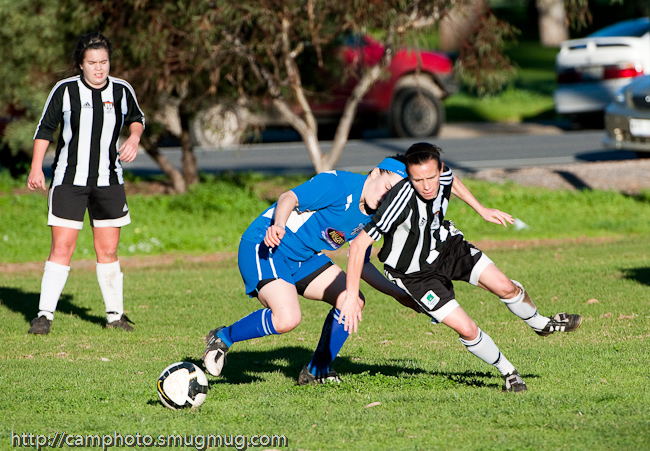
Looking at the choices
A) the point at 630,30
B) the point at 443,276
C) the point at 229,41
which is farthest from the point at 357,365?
the point at 630,30

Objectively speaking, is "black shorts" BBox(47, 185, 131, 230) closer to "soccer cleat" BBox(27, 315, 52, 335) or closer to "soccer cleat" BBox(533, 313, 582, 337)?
"soccer cleat" BBox(27, 315, 52, 335)

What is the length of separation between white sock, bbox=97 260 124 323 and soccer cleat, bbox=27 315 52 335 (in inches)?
20.0

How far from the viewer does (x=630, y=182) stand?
1448 centimetres

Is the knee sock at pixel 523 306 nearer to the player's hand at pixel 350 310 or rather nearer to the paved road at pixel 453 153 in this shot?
the player's hand at pixel 350 310

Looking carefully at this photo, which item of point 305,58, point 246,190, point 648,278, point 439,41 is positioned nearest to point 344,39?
point 305,58

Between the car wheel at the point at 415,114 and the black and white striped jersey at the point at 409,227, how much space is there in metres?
14.9

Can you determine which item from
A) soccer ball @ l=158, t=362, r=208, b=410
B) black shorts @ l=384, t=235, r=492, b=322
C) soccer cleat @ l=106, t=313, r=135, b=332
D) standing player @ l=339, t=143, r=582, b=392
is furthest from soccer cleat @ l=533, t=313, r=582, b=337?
soccer cleat @ l=106, t=313, r=135, b=332

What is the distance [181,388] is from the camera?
205 inches

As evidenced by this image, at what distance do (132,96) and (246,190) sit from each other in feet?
22.2

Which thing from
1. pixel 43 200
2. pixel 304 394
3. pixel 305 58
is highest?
pixel 305 58

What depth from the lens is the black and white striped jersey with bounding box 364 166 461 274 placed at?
5.09 meters

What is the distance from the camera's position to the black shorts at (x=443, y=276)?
17.4 ft

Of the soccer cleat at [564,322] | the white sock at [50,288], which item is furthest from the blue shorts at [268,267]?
the white sock at [50,288]

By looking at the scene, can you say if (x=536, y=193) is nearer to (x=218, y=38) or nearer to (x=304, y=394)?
(x=218, y=38)
